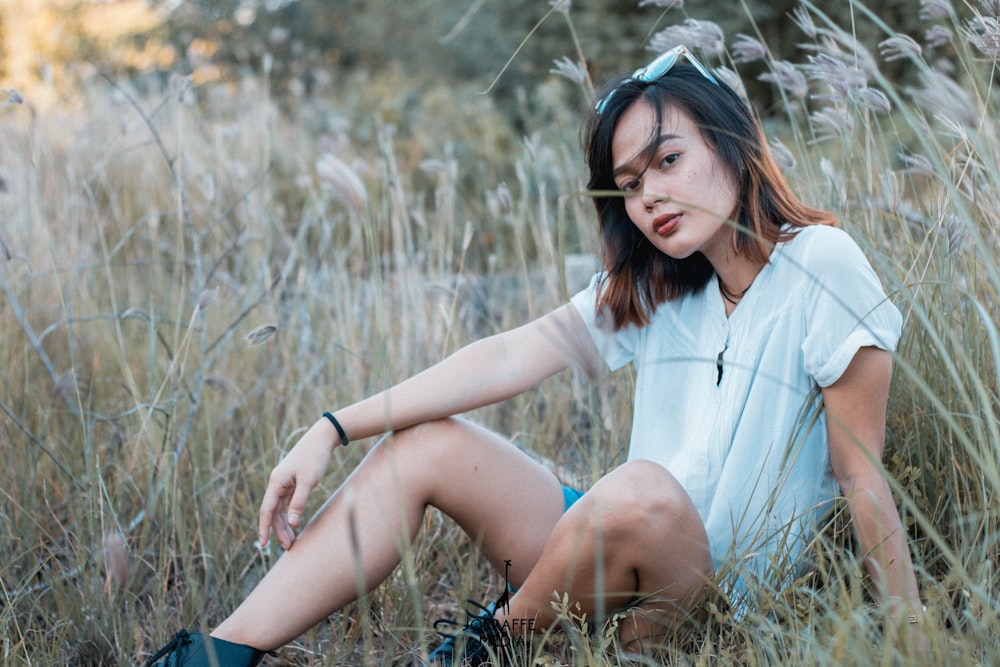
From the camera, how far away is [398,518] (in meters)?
1.72

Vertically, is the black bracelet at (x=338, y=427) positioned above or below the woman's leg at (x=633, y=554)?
above

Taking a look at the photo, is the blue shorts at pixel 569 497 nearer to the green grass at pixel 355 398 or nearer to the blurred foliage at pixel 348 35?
the green grass at pixel 355 398

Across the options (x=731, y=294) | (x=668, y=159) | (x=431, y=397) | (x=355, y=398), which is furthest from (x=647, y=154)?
(x=355, y=398)

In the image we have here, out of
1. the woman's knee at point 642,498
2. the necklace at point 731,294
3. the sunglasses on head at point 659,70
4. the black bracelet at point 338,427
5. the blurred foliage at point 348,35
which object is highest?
the blurred foliage at point 348,35

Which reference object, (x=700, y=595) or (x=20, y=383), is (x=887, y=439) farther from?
(x=20, y=383)

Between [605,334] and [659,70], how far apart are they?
507 millimetres

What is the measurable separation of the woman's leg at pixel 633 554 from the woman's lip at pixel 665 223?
388 mm

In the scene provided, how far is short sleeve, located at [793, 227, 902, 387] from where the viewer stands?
57.8 inches

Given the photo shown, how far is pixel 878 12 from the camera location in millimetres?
6141

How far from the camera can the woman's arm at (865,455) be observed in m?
1.45

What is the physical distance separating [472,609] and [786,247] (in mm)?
955

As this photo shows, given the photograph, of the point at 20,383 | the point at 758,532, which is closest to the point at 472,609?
the point at 758,532

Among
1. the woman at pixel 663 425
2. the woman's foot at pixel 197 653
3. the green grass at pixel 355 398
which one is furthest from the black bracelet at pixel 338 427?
the woman's foot at pixel 197 653

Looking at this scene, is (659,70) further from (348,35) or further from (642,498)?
(348,35)
